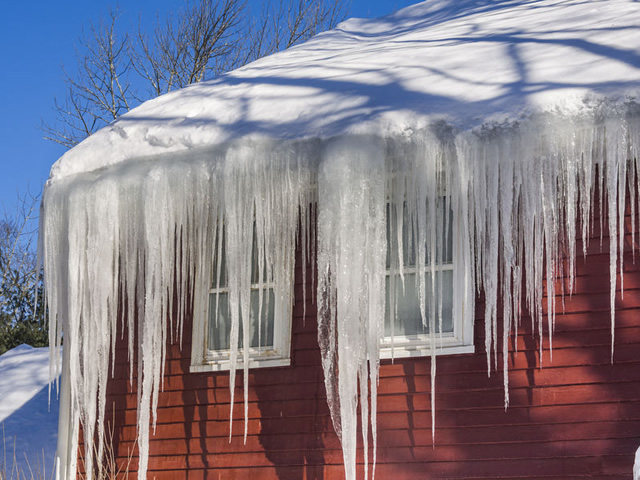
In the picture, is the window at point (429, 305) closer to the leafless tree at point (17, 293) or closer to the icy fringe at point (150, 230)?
the icy fringe at point (150, 230)

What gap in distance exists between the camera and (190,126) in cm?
507

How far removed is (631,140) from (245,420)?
3.11m

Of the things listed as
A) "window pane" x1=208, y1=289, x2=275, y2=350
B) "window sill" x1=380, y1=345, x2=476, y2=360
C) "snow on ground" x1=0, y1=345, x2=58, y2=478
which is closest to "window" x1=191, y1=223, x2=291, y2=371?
"window pane" x1=208, y1=289, x2=275, y2=350

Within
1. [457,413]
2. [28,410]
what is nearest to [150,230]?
[457,413]

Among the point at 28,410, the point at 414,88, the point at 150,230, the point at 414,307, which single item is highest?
the point at 414,88

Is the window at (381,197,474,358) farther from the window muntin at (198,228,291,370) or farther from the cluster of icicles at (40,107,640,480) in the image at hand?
the window muntin at (198,228,291,370)

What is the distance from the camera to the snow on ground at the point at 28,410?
31.8 ft

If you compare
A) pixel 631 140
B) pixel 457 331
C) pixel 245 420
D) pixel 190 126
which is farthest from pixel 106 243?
pixel 631 140

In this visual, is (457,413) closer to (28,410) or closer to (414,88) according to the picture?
(414,88)

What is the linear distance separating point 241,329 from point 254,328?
0.10m

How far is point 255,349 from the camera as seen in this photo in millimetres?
6012

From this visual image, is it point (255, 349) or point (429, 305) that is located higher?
point (429, 305)

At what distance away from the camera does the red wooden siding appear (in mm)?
4867

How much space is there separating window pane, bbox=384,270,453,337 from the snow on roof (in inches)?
55.3
